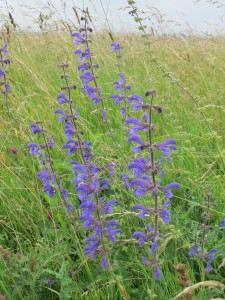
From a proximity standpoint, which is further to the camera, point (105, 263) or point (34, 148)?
point (34, 148)

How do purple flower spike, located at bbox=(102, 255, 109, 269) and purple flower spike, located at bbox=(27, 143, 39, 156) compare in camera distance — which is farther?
purple flower spike, located at bbox=(27, 143, 39, 156)

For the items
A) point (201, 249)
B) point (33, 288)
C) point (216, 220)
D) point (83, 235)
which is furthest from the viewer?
point (216, 220)

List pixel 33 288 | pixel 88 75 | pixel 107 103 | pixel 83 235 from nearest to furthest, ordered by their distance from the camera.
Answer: pixel 33 288 → pixel 83 235 → pixel 88 75 → pixel 107 103

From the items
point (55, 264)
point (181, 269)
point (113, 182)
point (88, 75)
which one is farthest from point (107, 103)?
point (181, 269)

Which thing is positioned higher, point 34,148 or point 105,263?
point 34,148

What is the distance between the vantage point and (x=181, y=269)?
1201 mm

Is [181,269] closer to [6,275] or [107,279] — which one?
[107,279]

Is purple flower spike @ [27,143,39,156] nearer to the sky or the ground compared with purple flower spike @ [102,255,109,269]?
nearer to the sky

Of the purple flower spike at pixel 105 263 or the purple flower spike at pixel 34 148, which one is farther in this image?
the purple flower spike at pixel 34 148

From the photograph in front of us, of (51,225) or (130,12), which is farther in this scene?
(130,12)

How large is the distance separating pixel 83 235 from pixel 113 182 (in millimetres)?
355

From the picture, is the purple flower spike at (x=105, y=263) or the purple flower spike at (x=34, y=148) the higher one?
the purple flower spike at (x=34, y=148)

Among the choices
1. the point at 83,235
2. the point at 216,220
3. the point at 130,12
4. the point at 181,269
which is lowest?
the point at 216,220

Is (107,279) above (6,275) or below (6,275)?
below
